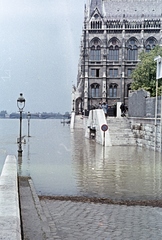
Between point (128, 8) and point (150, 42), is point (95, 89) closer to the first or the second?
point (150, 42)

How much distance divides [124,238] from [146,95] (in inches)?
877

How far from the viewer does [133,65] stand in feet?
272

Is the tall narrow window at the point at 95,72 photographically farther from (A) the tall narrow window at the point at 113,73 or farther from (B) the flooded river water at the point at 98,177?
(B) the flooded river water at the point at 98,177

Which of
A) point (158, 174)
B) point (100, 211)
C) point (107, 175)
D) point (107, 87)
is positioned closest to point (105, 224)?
point (100, 211)

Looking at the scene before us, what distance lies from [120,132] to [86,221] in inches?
954

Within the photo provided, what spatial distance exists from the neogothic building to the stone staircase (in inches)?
1875

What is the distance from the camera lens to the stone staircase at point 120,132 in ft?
99.0

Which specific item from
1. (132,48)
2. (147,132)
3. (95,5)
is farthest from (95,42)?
(147,132)

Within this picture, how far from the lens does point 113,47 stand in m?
82.7

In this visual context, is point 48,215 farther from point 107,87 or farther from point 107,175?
point 107,87

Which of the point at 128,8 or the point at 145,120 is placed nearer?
the point at 145,120

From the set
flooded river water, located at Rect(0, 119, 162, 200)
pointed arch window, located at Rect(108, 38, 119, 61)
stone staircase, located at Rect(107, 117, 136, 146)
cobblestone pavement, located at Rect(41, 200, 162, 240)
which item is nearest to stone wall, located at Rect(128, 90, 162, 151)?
stone staircase, located at Rect(107, 117, 136, 146)

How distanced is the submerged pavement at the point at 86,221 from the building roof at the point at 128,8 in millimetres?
77328

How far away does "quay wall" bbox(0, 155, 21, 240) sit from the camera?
505 cm
